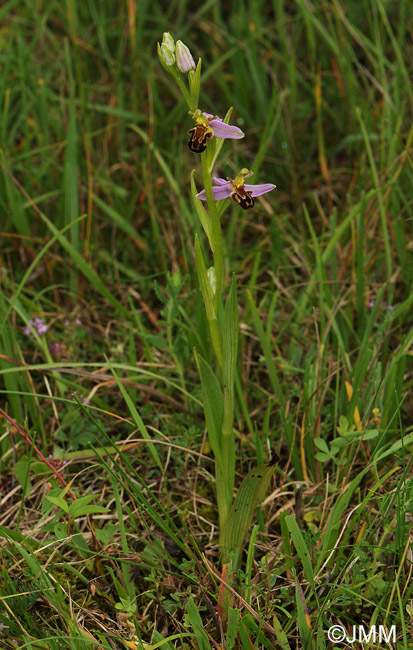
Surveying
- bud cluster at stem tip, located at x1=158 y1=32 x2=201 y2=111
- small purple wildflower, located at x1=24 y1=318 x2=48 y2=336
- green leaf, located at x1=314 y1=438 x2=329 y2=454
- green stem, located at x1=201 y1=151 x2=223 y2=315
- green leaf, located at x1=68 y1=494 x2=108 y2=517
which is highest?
bud cluster at stem tip, located at x1=158 y1=32 x2=201 y2=111

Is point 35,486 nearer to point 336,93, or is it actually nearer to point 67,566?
point 67,566

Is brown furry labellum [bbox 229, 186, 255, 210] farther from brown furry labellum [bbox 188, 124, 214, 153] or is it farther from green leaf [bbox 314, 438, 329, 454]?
green leaf [bbox 314, 438, 329, 454]

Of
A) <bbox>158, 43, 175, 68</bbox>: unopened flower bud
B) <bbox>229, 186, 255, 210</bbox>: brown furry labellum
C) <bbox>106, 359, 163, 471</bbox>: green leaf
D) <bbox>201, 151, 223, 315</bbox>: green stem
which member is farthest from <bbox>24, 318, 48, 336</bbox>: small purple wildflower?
<bbox>158, 43, 175, 68</bbox>: unopened flower bud

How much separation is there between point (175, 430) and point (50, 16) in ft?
9.23

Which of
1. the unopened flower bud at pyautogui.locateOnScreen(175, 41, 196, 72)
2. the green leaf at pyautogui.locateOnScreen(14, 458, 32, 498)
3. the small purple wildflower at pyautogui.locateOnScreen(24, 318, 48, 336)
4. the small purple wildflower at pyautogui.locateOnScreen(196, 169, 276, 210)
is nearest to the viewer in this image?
the unopened flower bud at pyautogui.locateOnScreen(175, 41, 196, 72)

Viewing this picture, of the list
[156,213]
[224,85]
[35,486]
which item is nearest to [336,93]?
[224,85]

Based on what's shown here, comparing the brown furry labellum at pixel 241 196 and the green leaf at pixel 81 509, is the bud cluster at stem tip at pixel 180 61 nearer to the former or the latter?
→ the brown furry labellum at pixel 241 196

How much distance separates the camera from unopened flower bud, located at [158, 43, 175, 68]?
148 cm

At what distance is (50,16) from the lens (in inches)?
148

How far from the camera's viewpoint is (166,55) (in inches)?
58.5

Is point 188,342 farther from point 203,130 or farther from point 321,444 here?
point 203,130

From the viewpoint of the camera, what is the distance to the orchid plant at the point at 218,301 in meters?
1.50

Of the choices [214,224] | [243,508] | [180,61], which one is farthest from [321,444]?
[180,61]

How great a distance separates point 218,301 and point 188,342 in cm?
50
